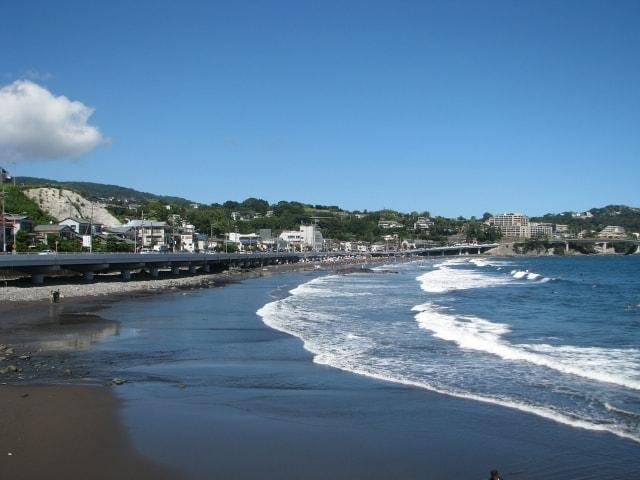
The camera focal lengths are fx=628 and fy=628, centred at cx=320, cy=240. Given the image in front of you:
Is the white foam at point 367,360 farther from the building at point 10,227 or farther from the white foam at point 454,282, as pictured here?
the building at point 10,227

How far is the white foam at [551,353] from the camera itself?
15398 millimetres

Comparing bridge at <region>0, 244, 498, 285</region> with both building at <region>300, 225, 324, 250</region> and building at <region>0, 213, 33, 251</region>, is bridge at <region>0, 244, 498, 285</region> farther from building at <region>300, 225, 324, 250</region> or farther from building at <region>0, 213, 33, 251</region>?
building at <region>300, 225, 324, 250</region>

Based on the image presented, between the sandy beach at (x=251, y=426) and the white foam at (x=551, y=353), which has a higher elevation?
the sandy beach at (x=251, y=426)

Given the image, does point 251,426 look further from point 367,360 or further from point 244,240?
point 244,240

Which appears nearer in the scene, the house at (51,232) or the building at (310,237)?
the house at (51,232)

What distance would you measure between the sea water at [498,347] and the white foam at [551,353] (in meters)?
0.03

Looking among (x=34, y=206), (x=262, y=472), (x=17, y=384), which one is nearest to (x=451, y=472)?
(x=262, y=472)

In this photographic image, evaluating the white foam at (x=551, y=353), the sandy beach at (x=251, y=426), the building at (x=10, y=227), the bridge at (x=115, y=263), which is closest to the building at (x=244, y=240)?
the bridge at (x=115, y=263)

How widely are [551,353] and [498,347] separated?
1633mm

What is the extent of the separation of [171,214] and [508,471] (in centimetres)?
15782

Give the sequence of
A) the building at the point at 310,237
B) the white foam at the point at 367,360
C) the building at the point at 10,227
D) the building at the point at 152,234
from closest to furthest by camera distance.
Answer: the white foam at the point at 367,360, the building at the point at 10,227, the building at the point at 152,234, the building at the point at 310,237

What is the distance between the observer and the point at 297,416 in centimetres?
1152

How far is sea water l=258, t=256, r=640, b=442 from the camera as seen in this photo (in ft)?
42.5

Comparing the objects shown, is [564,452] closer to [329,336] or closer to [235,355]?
[235,355]
